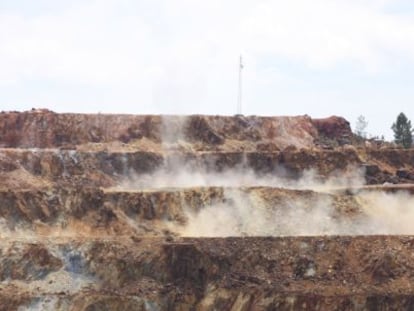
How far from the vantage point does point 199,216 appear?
162 feet

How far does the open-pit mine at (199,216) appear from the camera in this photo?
3619cm

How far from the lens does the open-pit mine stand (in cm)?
3619

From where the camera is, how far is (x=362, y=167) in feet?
→ 216

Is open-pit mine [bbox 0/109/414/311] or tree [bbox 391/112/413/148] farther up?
tree [bbox 391/112/413/148]

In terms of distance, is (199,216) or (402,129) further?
(402,129)

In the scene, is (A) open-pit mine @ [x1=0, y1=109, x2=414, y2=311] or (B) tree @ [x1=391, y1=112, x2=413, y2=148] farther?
(B) tree @ [x1=391, y1=112, x2=413, y2=148]

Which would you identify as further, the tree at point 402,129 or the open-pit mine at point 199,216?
the tree at point 402,129

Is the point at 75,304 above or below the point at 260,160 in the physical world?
below

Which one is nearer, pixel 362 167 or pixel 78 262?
pixel 78 262

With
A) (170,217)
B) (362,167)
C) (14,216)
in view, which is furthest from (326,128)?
(14,216)

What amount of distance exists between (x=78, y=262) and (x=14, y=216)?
9115 mm

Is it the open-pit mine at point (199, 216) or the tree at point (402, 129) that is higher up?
the tree at point (402, 129)

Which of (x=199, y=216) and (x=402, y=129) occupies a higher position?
(x=402, y=129)

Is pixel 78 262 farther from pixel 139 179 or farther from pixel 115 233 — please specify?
pixel 139 179
